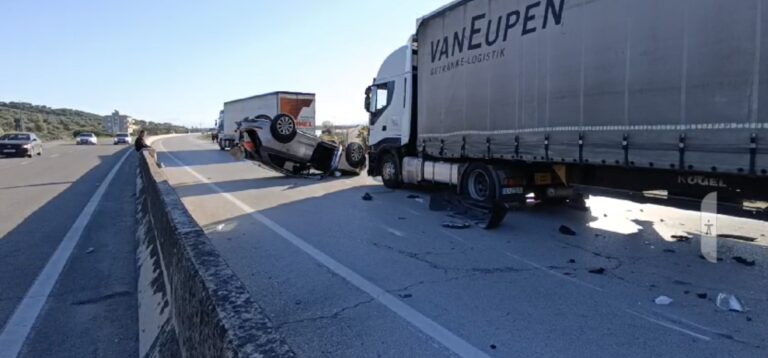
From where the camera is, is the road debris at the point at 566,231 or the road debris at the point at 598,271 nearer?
the road debris at the point at 598,271

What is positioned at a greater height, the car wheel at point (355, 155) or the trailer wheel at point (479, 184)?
the car wheel at point (355, 155)

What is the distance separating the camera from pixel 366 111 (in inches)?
560

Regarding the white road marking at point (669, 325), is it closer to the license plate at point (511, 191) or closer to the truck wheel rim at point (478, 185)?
the license plate at point (511, 191)

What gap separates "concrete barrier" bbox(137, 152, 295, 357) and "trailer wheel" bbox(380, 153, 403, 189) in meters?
8.06

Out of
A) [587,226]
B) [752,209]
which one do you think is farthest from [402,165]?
[752,209]

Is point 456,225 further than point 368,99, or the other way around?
point 368,99

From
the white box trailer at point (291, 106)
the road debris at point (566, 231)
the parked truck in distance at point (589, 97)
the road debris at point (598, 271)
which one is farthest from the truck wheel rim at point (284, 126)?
the white box trailer at point (291, 106)

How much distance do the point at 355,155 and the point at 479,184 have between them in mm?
7952

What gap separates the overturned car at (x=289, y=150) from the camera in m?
16.1

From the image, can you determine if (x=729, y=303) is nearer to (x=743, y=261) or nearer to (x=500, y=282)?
(x=743, y=261)

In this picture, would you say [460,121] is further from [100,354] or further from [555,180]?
[100,354]

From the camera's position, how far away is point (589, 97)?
24.0 ft

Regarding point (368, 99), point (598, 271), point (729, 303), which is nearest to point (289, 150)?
point (368, 99)

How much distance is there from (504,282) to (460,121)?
5.41 m
